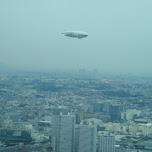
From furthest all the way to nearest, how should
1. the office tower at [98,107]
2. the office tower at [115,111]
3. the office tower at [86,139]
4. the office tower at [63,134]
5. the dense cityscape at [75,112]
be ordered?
1. the office tower at [98,107]
2. the office tower at [115,111]
3. the dense cityscape at [75,112]
4. the office tower at [63,134]
5. the office tower at [86,139]

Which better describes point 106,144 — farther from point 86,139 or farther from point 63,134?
point 63,134

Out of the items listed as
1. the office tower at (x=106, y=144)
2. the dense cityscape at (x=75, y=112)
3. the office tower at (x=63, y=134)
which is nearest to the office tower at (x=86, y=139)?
the dense cityscape at (x=75, y=112)

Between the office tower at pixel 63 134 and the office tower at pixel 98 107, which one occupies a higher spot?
the office tower at pixel 98 107

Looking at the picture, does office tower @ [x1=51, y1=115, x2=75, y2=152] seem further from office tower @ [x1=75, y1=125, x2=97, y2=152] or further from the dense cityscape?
office tower @ [x1=75, y1=125, x2=97, y2=152]

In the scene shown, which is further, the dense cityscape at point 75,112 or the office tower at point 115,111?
the office tower at point 115,111

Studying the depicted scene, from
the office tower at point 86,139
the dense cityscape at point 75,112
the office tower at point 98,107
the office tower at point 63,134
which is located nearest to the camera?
the office tower at point 86,139

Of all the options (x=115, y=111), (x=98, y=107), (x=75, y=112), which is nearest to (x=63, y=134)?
(x=75, y=112)

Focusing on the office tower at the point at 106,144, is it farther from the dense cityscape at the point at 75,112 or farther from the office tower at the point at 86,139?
the office tower at the point at 86,139

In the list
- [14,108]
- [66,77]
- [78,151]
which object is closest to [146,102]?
[66,77]

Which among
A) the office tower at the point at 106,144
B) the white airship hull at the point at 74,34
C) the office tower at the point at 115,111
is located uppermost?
the white airship hull at the point at 74,34
